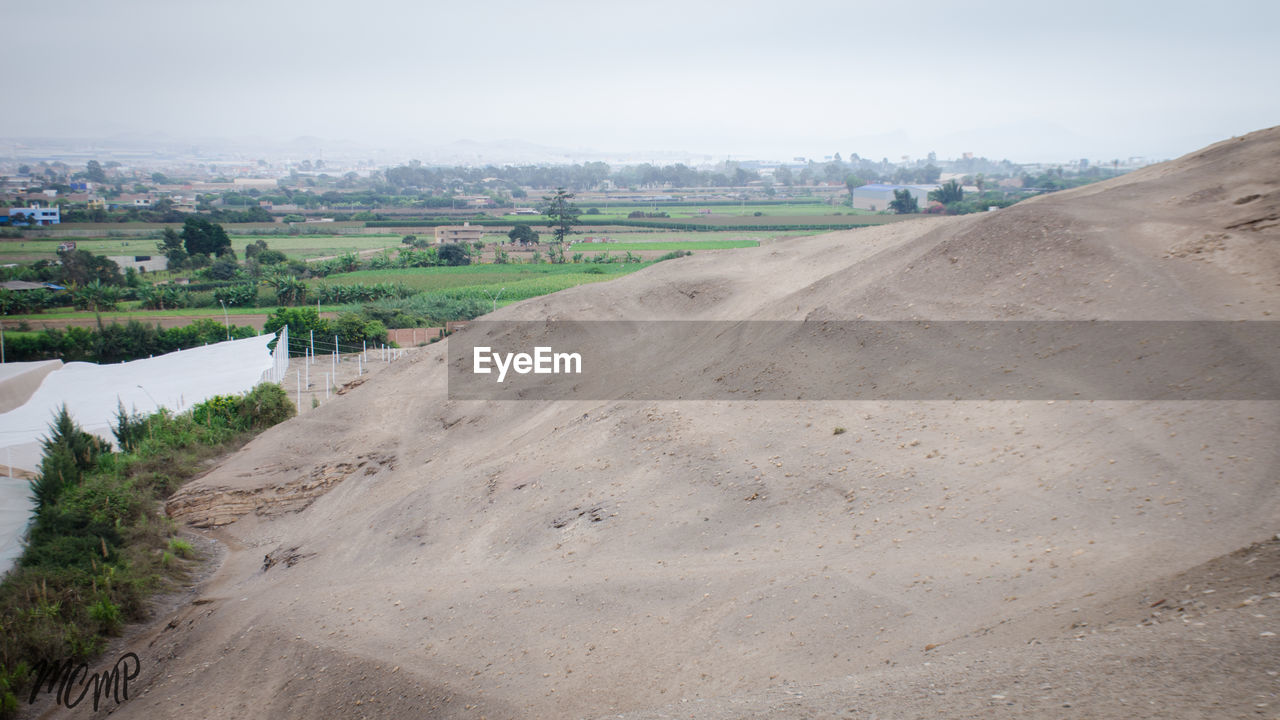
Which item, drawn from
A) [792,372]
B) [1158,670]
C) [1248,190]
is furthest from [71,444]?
[1248,190]

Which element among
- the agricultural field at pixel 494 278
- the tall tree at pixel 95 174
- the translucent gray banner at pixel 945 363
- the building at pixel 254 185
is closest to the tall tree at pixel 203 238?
the agricultural field at pixel 494 278

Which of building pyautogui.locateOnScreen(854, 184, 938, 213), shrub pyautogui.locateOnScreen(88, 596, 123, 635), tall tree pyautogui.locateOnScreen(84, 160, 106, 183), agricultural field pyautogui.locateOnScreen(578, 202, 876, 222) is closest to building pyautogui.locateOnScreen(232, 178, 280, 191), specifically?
tall tree pyautogui.locateOnScreen(84, 160, 106, 183)

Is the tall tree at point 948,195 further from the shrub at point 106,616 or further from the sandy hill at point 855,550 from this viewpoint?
the shrub at point 106,616

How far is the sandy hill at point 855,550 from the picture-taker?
5668mm

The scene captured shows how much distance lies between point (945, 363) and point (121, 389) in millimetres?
22644

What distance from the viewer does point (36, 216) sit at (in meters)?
66.3

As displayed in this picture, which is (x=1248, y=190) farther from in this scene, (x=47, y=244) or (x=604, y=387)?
(x=47, y=244)

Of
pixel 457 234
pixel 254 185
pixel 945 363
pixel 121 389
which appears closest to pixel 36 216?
pixel 457 234

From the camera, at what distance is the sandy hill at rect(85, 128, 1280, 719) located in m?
5.67

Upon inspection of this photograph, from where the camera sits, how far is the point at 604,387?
15.7 metres

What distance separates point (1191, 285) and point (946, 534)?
18.0 feet

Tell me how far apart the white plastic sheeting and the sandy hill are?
25.0ft

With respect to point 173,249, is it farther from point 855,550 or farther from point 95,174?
point 95,174
